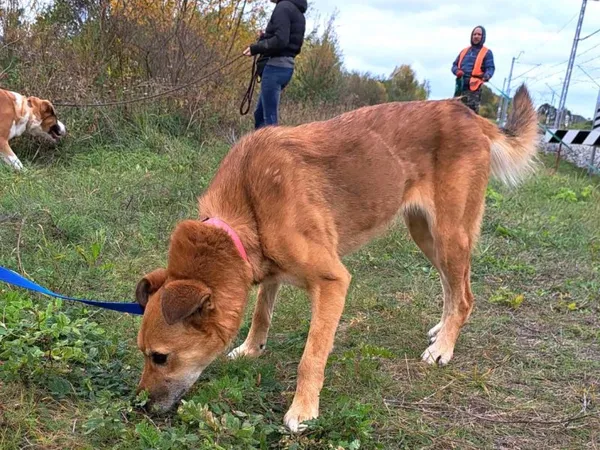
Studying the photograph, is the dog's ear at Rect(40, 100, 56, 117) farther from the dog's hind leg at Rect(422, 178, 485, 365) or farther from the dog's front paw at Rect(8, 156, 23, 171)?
the dog's hind leg at Rect(422, 178, 485, 365)

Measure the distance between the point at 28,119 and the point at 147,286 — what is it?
606cm

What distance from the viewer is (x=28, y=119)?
7672 millimetres

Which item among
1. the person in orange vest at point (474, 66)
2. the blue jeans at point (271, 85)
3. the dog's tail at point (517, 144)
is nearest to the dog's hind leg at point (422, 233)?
the dog's tail at point (517, 144)

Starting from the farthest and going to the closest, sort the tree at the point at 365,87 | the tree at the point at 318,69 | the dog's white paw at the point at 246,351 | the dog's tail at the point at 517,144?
the tree at the point at 365,87 → the tree at the point at 318,69 → the dog's tail at the point at 517,144 → the dog's white paw at the point at 246,351

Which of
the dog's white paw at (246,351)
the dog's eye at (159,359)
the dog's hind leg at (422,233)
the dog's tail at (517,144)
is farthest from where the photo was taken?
the dog's tail at (517,144)

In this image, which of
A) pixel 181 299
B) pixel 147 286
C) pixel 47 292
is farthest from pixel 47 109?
pixel 181 299

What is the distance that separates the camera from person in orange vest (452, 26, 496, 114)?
1056 centimetres

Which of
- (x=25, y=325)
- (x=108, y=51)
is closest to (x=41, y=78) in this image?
(x=108, y=51)

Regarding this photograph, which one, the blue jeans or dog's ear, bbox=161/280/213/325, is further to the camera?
the blue jeans

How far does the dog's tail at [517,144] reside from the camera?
4.28 metres

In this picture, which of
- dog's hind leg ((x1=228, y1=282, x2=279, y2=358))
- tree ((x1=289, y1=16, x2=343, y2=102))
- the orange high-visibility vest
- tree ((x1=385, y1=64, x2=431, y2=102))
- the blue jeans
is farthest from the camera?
tree ((x1=385, y1=64, x2=431, y2=102))

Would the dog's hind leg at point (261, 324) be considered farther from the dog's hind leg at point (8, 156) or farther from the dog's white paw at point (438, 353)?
the dog's hind leg at point (8, 156)

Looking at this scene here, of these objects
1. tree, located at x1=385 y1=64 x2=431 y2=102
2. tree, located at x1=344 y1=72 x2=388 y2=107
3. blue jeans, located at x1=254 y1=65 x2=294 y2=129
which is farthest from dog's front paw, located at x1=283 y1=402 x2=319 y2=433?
tree, located at x1=385 y1=64 x2=431 y2=102

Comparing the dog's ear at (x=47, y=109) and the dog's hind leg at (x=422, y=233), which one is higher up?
the dog's ear at (x=47, y=109)
